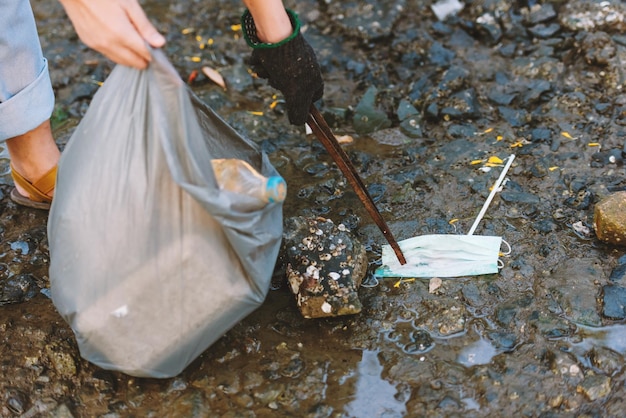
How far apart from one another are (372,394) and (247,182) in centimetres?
83

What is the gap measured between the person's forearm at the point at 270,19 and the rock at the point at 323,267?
721 millimetres

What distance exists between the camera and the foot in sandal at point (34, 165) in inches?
112

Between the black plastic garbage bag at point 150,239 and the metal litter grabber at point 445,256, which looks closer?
the black plastic garbage bag at point 150,239

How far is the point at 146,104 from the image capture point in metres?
2.03

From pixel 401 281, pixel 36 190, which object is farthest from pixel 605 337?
pixel 36 190

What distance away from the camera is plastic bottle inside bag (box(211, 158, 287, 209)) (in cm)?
204

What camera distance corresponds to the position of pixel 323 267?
243cm

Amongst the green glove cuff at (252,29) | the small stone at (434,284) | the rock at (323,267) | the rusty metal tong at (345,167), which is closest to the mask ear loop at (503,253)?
the small stone at (434,284)

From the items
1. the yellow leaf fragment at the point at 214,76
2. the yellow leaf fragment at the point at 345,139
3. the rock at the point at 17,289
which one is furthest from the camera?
the yellow leaf fragment at the point at 214,76

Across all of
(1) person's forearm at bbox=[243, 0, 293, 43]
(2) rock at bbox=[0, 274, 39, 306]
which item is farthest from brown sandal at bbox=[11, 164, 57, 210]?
(1) person's forearm at bbox=[243, 0, 293, 43]

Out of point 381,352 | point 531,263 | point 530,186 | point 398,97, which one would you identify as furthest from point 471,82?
point 381,352

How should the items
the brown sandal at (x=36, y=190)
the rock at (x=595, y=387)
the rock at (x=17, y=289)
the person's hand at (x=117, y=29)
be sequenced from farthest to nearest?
1. the brown sandal at (x=36, y=190)
2. the rock at (x=17, y=289)
3. the rock at (x=595, y=387)
4. the person's hand at (x=117, y=29)

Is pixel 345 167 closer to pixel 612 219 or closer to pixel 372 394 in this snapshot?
pixel 372 394

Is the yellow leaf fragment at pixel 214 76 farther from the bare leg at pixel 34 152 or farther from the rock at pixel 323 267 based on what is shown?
the rock at pixel 323 267
